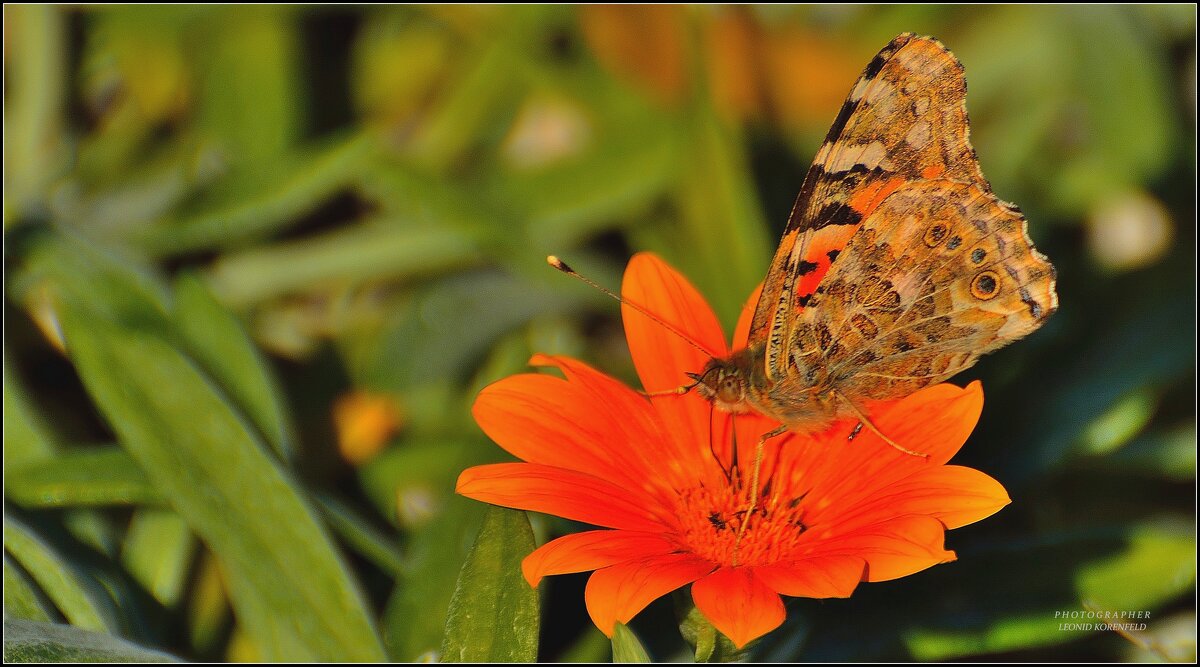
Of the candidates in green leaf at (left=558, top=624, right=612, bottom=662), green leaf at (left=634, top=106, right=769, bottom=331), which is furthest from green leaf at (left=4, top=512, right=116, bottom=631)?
green leaf at (left=634, top=106, right=769, bottom=331)

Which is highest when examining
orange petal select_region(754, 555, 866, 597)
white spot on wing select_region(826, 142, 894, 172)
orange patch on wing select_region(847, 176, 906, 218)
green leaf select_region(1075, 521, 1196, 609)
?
white spot on wing select_region(826, 142, 894, 172)

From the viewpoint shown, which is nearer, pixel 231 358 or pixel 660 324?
pixel 660 324

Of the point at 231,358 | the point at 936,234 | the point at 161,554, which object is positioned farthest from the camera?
the point at 231,358

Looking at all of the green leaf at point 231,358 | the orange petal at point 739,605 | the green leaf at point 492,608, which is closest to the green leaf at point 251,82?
the green leaf at point 231,358

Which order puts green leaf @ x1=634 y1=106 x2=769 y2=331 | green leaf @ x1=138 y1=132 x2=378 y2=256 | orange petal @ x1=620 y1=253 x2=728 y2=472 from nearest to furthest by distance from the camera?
orange petal @ x1=620 y1=253 x2=728 y2=472
green leaf @ x1=634 y1=106 x2=769 y2=331
green leaf @ x1=138 y1=132 x2=378 y2=256

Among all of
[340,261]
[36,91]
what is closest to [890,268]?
[340,261]

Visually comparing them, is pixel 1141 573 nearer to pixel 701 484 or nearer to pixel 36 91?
pixel 701 484

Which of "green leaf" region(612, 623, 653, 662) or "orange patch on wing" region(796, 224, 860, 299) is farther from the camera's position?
"orange patch on wing" region(796, 224, 860, 299)

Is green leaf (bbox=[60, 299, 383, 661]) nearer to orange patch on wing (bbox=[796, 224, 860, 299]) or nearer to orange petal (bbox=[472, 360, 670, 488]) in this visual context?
orange petal (bbox=[472, 360, 670, 488])
